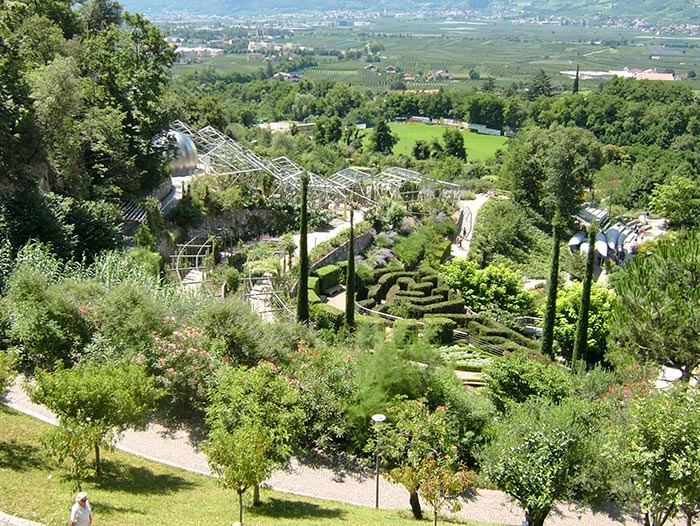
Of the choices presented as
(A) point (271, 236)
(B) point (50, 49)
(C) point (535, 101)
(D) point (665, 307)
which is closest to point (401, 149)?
(C) point (535, 101)

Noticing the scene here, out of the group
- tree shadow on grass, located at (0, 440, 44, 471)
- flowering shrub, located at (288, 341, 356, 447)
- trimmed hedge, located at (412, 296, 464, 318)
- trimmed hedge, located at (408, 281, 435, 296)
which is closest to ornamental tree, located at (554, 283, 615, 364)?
trimmed hedge, located at (412, 296, 464, 318)

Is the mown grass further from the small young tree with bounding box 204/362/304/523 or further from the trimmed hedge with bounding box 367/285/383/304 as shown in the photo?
the small young tree with bounding box 204/362/304/523

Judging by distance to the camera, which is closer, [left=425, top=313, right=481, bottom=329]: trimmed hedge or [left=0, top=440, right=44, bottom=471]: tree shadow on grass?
[left=0, top=440, right=44, bottom=471]: tree shadow on grass

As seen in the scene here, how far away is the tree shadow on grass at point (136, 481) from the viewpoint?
564 inches

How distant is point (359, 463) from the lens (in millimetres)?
18375

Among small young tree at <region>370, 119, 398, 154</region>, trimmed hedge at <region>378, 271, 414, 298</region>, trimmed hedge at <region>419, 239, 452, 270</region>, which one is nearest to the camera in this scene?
trimmed hedge at <region>378, 271, 414, 298</region>

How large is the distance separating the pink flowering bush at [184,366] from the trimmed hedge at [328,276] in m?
15.0

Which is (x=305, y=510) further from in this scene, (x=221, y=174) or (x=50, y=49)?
(x=50, y=49)

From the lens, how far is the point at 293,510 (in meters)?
14.6

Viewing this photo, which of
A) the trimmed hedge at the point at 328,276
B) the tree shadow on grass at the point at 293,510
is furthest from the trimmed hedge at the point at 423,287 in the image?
the tree shadow on grass at the point at 293,510

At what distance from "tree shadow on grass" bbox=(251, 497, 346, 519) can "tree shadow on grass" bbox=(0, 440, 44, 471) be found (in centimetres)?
471

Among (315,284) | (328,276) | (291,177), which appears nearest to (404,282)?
(328,276)

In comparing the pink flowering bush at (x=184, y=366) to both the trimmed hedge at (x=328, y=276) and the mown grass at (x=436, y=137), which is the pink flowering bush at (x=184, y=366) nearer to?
the trimmed hedge at (x=328, y=276)

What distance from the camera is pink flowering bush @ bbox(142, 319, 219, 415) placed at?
18.3 m
